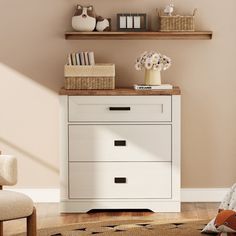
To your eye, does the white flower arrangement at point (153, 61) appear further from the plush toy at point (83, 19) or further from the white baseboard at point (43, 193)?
the white baseboard at point (43, 193)

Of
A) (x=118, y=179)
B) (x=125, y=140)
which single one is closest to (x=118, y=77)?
(x=125, y=140)

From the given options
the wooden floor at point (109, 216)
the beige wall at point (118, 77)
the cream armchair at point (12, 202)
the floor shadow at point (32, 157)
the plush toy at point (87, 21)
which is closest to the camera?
the cream armchair at point (12, 202)

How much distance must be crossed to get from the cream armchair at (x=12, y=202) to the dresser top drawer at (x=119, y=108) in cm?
114

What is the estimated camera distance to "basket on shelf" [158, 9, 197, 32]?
558 centimetres

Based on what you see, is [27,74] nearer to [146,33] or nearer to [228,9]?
[146,33]

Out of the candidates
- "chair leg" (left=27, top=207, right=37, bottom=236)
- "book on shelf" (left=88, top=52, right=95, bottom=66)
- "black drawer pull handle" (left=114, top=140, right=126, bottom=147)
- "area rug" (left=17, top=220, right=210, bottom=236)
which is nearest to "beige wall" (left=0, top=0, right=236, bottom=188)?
"book on shelf" (left=88, top=52, right=95, bottom=66)

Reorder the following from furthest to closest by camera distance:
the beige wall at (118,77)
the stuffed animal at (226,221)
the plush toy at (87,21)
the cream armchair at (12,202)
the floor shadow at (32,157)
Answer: the floor shadow at (32,157) → the beige wall at (118,77) → the plush toy at (87,21) → the stuffed animal at (226,221) → the cream armchair at (12,202)

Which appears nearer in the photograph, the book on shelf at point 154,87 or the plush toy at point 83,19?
the book on shelf at point 154,87

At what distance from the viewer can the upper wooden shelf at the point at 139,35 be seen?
18.3ft

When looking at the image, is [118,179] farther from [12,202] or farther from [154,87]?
[12,202]

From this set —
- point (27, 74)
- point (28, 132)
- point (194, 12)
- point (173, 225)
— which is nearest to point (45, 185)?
point (28, 132)

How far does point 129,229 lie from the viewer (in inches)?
195

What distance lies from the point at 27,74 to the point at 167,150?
1203 mm

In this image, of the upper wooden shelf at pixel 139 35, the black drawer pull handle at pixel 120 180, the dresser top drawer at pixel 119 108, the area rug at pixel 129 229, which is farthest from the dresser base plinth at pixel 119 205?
the upper wooden shelf at pixel 139 35
